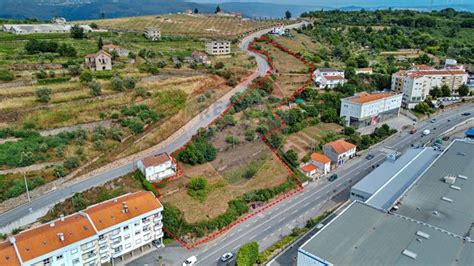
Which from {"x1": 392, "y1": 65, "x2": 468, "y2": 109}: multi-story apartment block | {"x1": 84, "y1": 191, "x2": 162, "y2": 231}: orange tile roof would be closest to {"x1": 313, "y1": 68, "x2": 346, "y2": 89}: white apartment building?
{"x1": 392, "y1": 65, "x2": 468, "y2": 109}: multi-story apartment block

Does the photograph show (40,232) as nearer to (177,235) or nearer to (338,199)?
(177,235)

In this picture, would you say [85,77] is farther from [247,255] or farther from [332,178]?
[332,178]

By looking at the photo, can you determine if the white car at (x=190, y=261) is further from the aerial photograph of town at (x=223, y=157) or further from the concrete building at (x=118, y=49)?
the concrete building at (x=118, y=49)

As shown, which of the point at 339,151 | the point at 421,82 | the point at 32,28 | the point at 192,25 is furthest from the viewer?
the point at 192,25

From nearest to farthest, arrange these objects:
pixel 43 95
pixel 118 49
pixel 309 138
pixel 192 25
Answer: pixel 43 95 < pixel 309 138 < pixel 118 49 < pixel 192 25

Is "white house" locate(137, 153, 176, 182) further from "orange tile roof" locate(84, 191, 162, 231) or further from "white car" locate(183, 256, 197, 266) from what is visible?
"white car" locate(183, 256, 197, 266)

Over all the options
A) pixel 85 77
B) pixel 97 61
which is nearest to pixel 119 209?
pixel 85 77

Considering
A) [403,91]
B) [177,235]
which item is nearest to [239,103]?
[177,235]

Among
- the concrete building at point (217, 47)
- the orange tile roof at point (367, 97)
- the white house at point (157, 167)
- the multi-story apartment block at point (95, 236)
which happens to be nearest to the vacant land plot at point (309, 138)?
the orange tile roof at point (367, 97)
